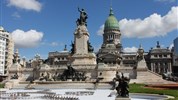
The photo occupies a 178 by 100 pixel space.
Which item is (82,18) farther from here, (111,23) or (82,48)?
(111,23)

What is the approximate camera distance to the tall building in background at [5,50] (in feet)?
353

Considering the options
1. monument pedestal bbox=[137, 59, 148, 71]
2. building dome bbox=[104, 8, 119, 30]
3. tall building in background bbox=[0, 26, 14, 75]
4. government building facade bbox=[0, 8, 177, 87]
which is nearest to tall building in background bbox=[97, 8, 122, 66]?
building dome bbox=[104, 8, 119, 30]

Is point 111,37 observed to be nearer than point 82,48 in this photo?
No

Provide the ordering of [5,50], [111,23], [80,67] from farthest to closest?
[111,23] → [5,50] → [80,67]

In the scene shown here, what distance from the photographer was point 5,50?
11062 centimetres

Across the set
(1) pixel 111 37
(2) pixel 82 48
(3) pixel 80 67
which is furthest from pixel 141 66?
(1) pixel 111 37

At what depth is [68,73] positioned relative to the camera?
209 feet

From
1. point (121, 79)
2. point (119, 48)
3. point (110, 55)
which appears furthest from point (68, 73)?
point (119, 48)

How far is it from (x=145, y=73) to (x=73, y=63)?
52.3ft

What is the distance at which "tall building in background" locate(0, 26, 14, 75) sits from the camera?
10757cm

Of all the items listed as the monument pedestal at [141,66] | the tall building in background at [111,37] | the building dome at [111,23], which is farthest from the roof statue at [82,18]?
the building dome at [111,23]

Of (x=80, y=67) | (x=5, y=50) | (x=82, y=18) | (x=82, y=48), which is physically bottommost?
(x=80, y=67)

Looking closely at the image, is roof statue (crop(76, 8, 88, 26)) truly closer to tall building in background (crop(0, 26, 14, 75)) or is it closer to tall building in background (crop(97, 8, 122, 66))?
tall building in background (crop(0, 26, 14, 75))

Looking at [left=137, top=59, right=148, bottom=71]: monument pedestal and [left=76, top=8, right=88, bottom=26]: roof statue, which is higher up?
[left=76, top=8, right=88, bottom=26]: roof statue
